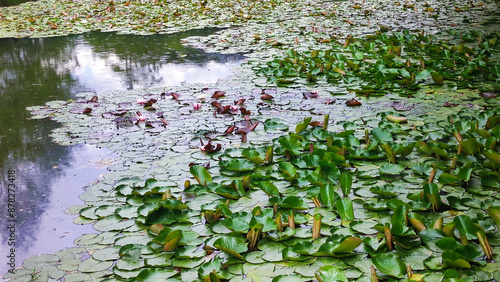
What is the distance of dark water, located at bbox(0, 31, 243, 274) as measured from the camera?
2.12 meters

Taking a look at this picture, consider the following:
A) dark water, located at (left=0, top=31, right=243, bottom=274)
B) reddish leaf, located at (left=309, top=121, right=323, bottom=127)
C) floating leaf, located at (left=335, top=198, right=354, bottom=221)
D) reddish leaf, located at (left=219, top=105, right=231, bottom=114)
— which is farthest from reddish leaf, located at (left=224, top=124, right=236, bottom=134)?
floating leaf, located at (left=335, top=198, right=354, bottom=221)

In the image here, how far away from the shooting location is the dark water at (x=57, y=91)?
6.95ft

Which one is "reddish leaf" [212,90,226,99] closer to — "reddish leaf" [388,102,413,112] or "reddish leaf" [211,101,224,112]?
"reddish leaf" [211,101,224,112]

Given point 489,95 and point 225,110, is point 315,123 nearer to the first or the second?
point 225,110

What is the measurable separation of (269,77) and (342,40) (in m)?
2.00

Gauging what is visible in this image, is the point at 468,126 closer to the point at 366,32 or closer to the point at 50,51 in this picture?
the point at 366,32

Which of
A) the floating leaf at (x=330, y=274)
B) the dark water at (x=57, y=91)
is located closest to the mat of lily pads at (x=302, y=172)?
the floating leaf at (x=330, y=274)

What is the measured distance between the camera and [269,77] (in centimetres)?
426

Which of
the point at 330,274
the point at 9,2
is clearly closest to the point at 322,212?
the point at 330,274

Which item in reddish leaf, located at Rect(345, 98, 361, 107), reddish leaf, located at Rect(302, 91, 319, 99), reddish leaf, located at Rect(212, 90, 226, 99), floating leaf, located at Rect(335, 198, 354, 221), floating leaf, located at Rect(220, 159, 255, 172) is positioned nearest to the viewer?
floating leaf, located at Rect(335, 198, 354, 221)

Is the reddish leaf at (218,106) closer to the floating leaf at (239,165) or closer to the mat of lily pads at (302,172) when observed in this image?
the mat of lily pads at (302,172)

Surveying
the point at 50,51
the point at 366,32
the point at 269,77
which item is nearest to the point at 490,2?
the point at 366,32

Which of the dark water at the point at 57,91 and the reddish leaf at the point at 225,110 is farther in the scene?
the reddish leaf at the point at 225,110

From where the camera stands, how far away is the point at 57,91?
4.23m
